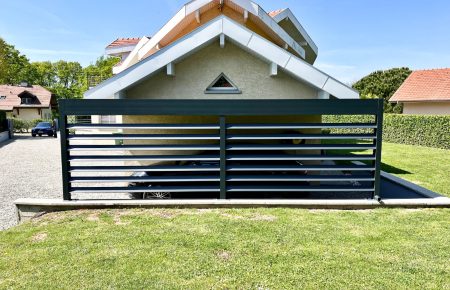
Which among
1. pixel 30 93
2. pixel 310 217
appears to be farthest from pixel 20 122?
pixel 310 217

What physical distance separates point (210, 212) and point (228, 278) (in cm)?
256

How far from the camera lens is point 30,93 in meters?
51.1

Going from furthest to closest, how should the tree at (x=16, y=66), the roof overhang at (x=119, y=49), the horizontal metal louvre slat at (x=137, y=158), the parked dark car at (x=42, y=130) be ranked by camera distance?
the tree at (x=16, y=66)
the parked dark car at (x=42, y=130)
the roof overhang at (x=119, y=49)
the horizontal metal louvre slat at (x=137, y=158)

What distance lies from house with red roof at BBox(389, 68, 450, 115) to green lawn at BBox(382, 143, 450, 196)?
14364mm

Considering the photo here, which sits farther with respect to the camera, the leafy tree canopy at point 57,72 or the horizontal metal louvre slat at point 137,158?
the leafy tree canopy at point 57,72

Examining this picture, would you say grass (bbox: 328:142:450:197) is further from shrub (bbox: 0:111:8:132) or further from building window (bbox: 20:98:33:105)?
building window (bbox: 20:98:33:105)

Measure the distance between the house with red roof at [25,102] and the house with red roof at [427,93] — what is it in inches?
2100

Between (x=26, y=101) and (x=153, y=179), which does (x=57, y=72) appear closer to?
(x=26, y=101)

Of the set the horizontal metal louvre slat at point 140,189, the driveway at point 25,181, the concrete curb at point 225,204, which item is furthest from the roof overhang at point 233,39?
the driveway at point 25,181

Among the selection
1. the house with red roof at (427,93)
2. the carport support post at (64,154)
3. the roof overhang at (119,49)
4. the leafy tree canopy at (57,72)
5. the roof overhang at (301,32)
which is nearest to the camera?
the carport support post at (64,154)

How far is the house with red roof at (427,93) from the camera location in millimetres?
28672

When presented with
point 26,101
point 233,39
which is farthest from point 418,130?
point 26,101

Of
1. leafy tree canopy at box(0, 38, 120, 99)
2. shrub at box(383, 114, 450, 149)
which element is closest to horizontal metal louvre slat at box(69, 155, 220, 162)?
shrub at box(383, 114, 450, 149)

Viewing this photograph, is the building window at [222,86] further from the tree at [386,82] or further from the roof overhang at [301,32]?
the tree at [386,82]
